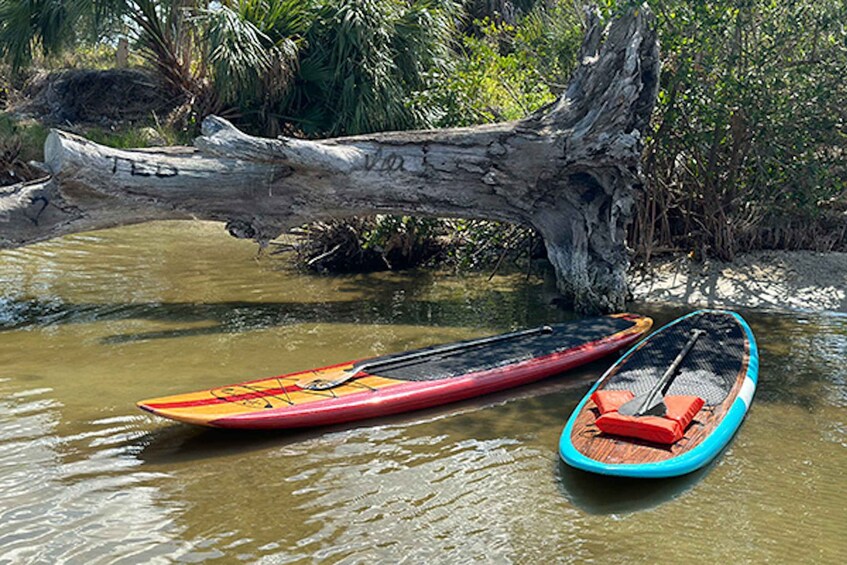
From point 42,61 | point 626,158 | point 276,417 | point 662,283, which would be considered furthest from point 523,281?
point 42,61

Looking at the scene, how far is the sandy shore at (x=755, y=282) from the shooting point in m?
9.77

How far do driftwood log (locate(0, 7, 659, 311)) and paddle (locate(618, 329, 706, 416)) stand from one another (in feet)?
9.08

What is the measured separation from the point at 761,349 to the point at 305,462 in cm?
480

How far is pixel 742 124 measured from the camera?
9961mm

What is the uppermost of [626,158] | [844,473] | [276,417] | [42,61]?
[42,61]

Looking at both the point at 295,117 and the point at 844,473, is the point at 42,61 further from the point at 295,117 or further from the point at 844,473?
the point at 844,473

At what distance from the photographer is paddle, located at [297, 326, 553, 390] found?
6410 millimetres

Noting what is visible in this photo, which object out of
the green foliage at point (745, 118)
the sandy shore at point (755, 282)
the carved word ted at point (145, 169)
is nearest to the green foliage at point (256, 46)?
the carved word ted at point (145, 169)

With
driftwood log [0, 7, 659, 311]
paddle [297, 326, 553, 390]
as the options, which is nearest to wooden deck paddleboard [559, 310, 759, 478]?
paddle [297, 326, 553, 390]

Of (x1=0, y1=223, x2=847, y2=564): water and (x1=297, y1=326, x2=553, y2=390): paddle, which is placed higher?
(x1=297, y1=326, x2=553, y2=390): paddle

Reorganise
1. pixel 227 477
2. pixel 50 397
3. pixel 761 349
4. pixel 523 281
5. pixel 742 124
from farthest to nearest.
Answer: pixel 523 281
pixel 742 124
pixel 761 349
pixel 50 397
pixel 227 477

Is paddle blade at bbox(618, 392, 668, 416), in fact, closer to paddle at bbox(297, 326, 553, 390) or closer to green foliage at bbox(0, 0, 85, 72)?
paddle at bbox(297, 326, 553, 390)

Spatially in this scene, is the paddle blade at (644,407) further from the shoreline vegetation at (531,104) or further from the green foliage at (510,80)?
the green foliage at (510,80)

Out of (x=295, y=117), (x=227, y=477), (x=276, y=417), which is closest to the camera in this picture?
(x=227, y=477)
